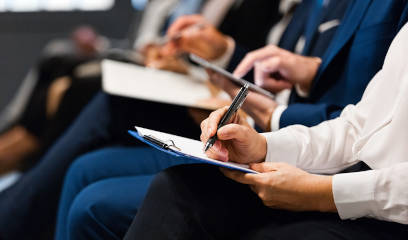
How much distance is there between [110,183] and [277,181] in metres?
0.39

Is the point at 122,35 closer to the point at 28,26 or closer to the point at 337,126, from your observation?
the point at 28,26

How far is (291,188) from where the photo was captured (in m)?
0.75

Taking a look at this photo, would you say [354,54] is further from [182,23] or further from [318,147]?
[182,23]

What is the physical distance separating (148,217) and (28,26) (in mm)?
3913

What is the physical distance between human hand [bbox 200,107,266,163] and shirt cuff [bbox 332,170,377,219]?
0.42 feet

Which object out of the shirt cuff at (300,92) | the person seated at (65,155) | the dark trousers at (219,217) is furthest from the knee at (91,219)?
the shirt cuff at (300,92)

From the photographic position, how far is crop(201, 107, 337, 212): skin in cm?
75

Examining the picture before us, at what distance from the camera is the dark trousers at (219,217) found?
72 centimetres

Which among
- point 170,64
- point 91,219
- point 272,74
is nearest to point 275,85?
point 272,74

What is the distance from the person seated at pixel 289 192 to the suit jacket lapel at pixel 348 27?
0.64ft

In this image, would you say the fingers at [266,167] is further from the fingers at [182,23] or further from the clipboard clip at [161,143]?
the fingers at [182,23]

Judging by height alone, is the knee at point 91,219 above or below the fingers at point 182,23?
below

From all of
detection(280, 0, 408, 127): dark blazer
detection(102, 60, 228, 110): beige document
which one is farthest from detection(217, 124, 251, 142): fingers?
detection(102, 60, 228, 110): beige document

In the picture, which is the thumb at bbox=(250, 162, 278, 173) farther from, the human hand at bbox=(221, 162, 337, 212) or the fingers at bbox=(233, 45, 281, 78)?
the fingers at bbox=(233, 45, 281, 78)
